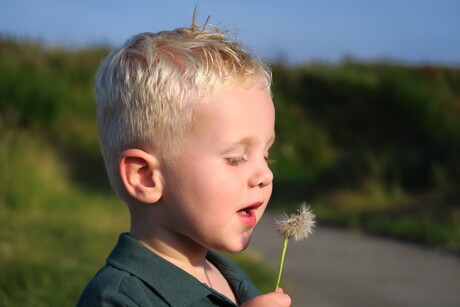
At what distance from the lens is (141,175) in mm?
1924

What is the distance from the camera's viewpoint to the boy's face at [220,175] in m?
1.85

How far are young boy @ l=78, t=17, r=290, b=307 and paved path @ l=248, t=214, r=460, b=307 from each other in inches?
121

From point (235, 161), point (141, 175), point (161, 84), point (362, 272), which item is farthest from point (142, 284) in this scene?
point (362, 272)

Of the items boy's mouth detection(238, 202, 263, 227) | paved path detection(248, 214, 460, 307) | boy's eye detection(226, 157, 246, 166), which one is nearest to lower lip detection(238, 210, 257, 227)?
boy's mouth detection(238, 202, 263, 227)

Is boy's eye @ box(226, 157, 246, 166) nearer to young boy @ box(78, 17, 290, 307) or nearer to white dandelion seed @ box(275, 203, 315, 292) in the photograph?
young boy @ box(78, 17, 290, 307)

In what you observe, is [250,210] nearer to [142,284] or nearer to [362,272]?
[142,284]

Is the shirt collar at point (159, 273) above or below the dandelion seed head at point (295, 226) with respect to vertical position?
below

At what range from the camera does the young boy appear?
185 cm

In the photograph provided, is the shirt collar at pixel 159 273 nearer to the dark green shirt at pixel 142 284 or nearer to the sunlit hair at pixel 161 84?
the dark green shirt at pixel 142 284

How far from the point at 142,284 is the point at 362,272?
4.10m

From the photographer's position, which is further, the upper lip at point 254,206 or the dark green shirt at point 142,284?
the upper lip at point 254,206

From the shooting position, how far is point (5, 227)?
6.17 metres

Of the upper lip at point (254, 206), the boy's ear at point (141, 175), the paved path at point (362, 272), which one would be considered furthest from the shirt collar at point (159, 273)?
the paved path at point (362, 272)

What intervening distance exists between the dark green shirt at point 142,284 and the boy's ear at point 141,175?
0.42 feet
